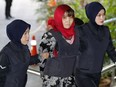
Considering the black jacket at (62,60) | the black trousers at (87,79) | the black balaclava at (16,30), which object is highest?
the black balaclava at (16,30)

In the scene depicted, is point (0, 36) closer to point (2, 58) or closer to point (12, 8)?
point (12, 8)

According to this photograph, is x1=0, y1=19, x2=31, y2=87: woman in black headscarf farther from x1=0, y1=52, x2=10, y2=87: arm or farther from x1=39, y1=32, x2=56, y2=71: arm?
x1=39, y1=32, x2=56, y2=71: arm

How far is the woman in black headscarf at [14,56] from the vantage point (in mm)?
3037

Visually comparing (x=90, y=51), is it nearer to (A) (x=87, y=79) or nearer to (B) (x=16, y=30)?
(A) (x=87, y=79)

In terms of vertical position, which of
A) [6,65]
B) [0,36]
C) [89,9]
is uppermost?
[89,9]

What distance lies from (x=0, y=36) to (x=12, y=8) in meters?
1.38

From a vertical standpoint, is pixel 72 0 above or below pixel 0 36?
above

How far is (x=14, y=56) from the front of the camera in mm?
3076

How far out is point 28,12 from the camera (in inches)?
334

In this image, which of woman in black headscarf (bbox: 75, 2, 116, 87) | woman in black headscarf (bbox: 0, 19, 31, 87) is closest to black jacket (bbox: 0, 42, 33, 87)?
woman in black headscarf (bbox: 0, 19, 31, 87)

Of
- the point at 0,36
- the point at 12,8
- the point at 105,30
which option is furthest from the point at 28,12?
the point at 105,30

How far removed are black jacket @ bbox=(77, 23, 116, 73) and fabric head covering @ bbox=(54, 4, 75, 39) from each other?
155mm

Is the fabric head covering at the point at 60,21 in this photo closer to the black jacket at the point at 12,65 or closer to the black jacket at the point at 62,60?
the black jacket at the point at 62,60

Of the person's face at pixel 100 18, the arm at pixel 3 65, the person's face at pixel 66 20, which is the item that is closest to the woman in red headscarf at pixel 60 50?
the person's face at pixel 66 20
